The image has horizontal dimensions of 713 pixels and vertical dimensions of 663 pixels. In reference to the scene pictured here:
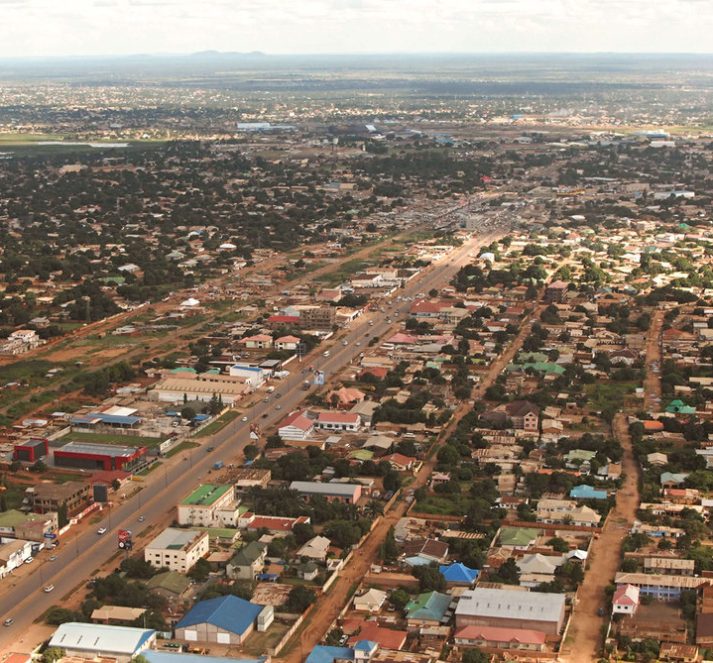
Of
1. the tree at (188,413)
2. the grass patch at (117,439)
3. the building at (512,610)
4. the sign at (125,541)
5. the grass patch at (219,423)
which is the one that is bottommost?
the grass patch at (219,423)

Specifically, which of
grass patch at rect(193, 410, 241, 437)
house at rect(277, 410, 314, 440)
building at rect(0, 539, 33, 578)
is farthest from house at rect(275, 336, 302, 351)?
building at rect(0, 539, 33, 578)

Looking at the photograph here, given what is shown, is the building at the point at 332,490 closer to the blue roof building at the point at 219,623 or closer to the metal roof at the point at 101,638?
the blue roof building at the point at 219,623

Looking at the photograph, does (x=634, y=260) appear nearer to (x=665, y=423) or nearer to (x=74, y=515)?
(x=665, y=423)

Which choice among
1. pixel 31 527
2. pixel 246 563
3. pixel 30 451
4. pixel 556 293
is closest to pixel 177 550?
pixel 246 563

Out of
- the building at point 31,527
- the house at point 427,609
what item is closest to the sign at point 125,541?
the building at point 31,527

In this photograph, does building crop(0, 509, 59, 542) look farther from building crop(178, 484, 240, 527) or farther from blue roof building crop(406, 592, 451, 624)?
blue roof building crop(406, 592, 451, 624)

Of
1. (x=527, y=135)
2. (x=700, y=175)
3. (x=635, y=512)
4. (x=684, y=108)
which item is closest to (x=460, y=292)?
(x=635, y=512)
